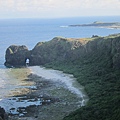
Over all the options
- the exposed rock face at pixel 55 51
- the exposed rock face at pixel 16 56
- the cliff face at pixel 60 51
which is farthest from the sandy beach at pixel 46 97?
the exposed rock face at pixel 16 56

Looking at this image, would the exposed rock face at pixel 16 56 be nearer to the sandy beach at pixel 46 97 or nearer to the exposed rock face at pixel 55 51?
the exposed rock face at pixel 55 51

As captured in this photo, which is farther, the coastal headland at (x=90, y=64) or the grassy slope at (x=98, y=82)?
the coastal headland at (x=90, y=64)

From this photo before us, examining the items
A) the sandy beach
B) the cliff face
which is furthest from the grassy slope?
the sandy beach

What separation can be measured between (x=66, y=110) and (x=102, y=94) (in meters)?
8.92

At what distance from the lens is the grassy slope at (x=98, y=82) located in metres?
48.5

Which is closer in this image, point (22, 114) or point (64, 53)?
point (22, 114)

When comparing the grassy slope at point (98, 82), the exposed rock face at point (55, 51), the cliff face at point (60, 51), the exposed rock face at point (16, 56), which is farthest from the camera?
the exposed rock face at point (16, 56)

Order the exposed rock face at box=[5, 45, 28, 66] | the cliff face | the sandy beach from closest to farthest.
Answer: the sandy beach < the cliff face < the exposed rock face at box=[5, 45, 28, 66]

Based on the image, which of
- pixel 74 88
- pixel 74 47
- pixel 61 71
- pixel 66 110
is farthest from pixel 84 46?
pixel 66 110

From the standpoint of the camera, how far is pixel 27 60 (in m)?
123

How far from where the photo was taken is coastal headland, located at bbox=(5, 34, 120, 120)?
50.9 m

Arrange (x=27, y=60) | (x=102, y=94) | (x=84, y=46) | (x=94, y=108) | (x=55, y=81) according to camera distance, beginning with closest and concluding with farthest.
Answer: (x=94, y=108) < (x=102, y=94) < (x=55, y=81) < (x=84, y=46) < (x=27, y=60)

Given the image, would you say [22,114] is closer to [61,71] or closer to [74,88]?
[74,88]

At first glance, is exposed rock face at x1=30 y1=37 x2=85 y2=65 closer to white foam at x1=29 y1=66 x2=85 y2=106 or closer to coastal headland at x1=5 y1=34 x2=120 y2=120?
coastal headland at x1=5 y1=34 x2=120 y2=120
